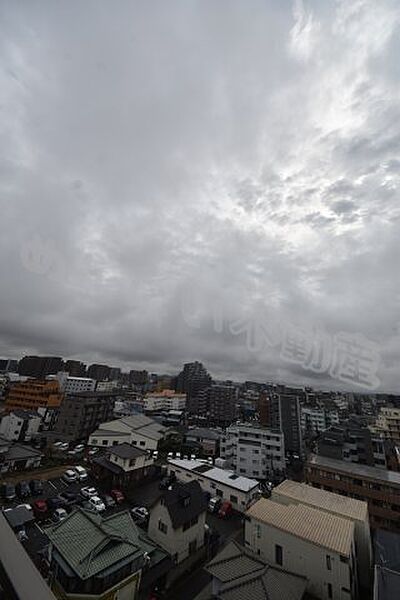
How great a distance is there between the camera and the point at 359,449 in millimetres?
41094

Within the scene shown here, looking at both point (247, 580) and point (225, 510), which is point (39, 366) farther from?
point (247, 580)

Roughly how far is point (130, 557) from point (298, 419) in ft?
157

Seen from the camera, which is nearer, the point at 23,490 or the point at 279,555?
the point at 279,555

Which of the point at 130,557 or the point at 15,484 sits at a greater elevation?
the point at 130,557

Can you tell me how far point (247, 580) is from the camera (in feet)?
41.5

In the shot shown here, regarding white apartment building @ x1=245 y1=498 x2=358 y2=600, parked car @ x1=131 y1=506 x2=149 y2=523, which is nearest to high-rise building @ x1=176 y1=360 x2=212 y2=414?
parked car @ x1=131 y1=506 x2=149 y2=523

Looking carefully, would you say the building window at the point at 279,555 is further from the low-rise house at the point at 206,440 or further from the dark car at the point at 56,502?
the low-rise house at the point at 206,440

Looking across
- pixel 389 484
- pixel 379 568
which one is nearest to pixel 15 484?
pixel 379 568

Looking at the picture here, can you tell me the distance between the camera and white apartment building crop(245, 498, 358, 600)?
1441 centimetres

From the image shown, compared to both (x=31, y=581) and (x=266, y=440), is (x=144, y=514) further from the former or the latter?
(x=31, y=581)

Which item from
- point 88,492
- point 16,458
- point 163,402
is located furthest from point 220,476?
point 163,402

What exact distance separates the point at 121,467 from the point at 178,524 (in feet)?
45.6

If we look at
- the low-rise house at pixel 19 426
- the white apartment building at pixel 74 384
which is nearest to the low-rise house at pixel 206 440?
the low-rise house at pixel 19 426

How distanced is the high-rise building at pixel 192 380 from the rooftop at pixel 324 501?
6162cm
